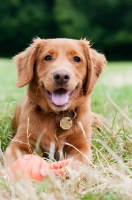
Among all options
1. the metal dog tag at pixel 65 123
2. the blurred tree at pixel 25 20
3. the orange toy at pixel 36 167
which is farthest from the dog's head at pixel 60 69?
the blurred tree at pixel 25 20

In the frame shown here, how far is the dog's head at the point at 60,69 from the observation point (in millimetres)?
4191

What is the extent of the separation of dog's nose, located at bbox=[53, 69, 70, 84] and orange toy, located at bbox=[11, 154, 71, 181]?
0.73 metres

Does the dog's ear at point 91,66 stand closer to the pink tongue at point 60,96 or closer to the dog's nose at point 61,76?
the pink tongue at point 60,96

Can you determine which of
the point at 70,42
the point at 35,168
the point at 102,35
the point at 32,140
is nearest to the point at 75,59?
the point at 70,42

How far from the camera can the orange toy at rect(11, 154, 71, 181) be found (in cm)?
352

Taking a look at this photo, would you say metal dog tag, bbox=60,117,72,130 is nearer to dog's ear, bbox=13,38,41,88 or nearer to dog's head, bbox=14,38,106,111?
dog's head, bbox=14,38,106,111

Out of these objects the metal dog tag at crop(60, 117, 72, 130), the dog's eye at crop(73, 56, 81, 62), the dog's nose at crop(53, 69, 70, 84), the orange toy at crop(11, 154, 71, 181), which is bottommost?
the orange toy at crop(11, 154, 71, 181)

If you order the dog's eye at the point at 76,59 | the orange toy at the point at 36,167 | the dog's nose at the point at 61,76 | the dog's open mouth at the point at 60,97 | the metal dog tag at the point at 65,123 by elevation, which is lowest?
the orange toy at the point at 36,167

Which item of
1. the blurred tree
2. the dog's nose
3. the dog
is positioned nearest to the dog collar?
the dog

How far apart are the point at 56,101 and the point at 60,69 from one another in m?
0.32

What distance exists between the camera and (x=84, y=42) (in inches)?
185

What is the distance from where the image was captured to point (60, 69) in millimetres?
4105

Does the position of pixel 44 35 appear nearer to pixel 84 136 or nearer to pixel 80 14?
pixel 80 14

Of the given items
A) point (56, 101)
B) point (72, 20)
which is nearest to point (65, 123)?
point (56, 101)
